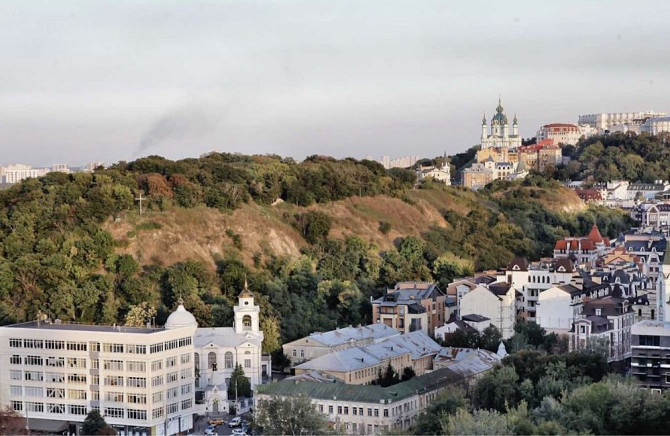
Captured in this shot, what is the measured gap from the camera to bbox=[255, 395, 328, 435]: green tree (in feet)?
73.0

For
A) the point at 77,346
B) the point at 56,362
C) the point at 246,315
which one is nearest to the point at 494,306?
the point at 246,315

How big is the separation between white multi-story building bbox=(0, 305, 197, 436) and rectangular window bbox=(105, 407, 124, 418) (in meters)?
0.02

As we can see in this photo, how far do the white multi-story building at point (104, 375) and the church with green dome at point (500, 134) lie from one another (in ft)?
194

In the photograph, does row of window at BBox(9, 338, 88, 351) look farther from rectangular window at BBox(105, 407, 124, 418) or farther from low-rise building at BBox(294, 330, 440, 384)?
low-rise building at BBox(294, 330, 440, 384)

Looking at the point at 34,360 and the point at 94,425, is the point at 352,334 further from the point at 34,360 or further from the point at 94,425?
the point at 94,425

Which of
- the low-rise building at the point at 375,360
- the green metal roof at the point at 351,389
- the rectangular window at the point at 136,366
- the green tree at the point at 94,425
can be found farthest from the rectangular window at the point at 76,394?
the low-rise building at the point at 375,360

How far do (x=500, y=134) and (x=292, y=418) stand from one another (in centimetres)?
6514

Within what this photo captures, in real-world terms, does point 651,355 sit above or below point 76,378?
above

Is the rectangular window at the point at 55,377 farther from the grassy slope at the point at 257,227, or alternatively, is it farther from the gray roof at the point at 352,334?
the grassy slope at the point at 257,227

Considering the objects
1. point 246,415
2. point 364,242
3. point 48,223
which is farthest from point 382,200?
point 246,415

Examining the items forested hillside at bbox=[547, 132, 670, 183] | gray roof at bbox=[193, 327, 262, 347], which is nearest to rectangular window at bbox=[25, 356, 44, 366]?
gray roof at bbox=[193, 327, 262, 347]

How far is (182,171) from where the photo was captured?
4388 centimetres

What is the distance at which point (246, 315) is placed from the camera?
31.3 meters

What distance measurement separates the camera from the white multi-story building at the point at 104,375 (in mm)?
26500
